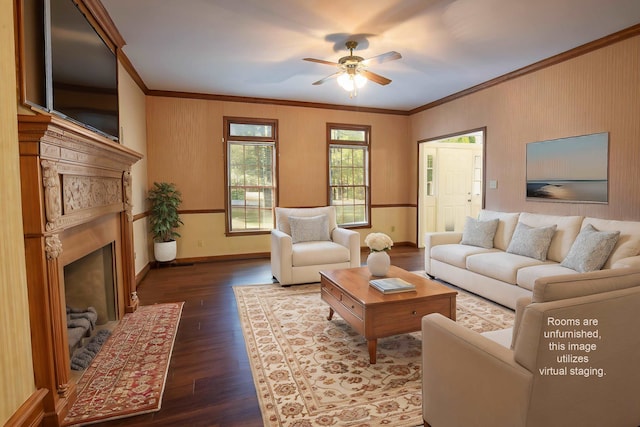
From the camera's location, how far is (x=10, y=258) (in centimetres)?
168

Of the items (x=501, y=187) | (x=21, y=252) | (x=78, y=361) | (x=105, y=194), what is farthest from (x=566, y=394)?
(x=501, y=187)

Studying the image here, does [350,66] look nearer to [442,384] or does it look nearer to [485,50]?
[485,50]

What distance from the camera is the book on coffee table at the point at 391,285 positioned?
8.78 feet

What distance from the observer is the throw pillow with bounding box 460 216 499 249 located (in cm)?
437

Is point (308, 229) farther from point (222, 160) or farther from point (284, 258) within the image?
point (222, 160)

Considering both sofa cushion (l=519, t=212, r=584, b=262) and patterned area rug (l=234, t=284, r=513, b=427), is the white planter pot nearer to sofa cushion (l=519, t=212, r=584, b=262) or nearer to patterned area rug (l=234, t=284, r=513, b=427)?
patterned area rug (l=234, t=284, r=513, b=427)

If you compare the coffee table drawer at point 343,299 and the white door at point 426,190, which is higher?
the white door at point 426,190

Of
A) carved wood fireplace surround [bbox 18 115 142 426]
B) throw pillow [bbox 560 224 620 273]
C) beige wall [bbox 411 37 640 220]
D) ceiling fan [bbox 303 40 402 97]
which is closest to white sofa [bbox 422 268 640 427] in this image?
throw pillow [bbox 560 224 620 273]

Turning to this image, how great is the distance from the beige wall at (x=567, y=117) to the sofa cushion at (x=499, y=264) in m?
1.07

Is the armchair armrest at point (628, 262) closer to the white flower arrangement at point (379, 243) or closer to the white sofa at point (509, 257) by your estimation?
the white sofa at point (509, 257)

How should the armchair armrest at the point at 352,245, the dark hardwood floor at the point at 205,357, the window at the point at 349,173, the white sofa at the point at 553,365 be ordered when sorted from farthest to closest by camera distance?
the window at the point at 349,173 < the armchair armrest at the point at 352,245 < the dark hardwood floor at the point at 205,357 < the white sofa at the point at 553,365

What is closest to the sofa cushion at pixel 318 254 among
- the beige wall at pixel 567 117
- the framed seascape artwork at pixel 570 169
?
the beige wall at pixel 567 117

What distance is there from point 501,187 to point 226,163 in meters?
4.40

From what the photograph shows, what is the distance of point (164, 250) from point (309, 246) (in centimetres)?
245
